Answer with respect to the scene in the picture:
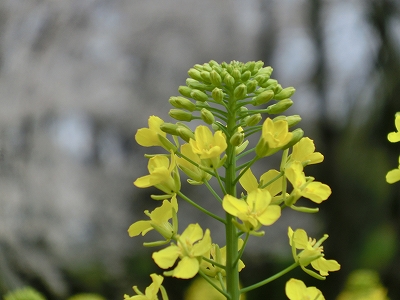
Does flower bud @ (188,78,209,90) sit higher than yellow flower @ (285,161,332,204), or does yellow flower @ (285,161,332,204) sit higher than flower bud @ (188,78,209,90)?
flower bud @ (188,78,209,90)

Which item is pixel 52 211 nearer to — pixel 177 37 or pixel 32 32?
pixel 32 32

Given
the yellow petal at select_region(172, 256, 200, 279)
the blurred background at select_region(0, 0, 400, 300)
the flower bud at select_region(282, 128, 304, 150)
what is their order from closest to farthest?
the yellow petal at select_region(172, 256, 200, 279)
the flower bud at select_region(282, 128, 304, 150)
the blurred background at select_region(0, 0, 400, 300)

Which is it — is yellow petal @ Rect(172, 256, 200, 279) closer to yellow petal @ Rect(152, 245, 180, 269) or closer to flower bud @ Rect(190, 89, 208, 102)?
yellow petal @ Rect(152, 245, 180, 269)

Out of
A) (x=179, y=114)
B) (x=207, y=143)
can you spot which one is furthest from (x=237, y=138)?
(x=179, y=114)

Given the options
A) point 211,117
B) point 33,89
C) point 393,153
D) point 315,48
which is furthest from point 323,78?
point 211,117

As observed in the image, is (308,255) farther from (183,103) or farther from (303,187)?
(183,103)

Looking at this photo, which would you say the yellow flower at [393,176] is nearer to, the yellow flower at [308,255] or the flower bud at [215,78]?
the yellow flower at [308,255]

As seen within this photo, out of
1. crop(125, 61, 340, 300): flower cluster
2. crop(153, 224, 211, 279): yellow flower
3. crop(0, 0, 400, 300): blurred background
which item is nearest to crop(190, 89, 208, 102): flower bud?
crop(125, 61, 340, 300): flower cluster
